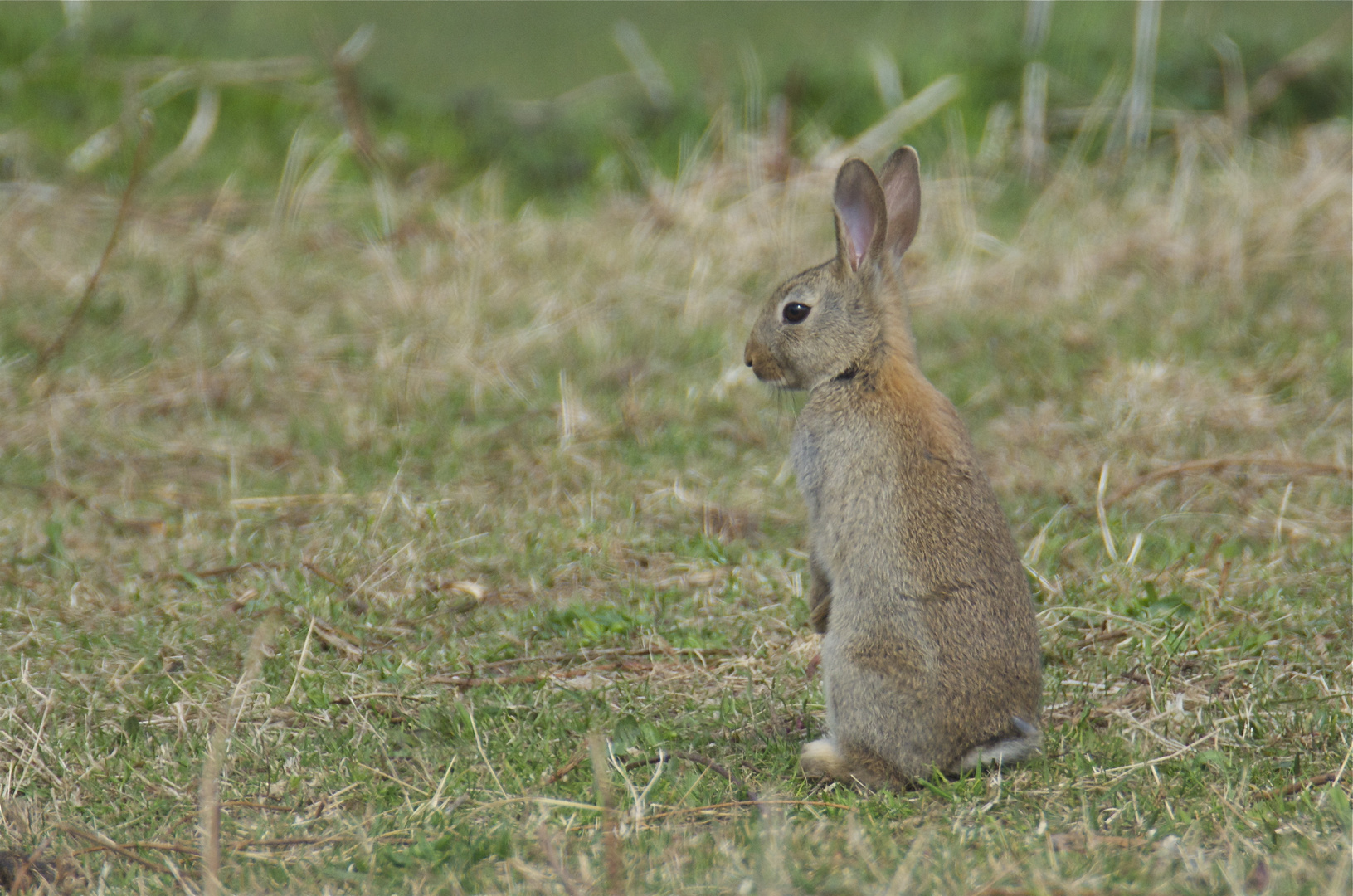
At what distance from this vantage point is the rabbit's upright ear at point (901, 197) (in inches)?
151

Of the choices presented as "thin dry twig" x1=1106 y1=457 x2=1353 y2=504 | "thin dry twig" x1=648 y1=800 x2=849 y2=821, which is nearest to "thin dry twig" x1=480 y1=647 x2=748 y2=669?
"thin dry twig" x1=648 y1=800 x2=849 y2=821

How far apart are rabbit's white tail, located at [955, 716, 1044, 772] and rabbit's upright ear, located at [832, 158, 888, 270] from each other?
1.25 metres

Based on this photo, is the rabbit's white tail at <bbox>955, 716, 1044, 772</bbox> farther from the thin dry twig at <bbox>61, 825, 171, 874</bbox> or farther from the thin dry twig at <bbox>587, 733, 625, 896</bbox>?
the thin dry twig at <bbox>61, 825, 171, 874</bbox>

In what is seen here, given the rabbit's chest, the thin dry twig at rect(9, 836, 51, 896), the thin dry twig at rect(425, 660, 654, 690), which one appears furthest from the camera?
the thin dry twig at rect(425, 660, 654, 690)

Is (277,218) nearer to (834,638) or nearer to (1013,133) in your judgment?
(1013,133)

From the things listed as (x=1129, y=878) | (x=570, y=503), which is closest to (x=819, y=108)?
(x=570, y=503)

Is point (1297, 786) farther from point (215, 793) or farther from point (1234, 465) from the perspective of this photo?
point (215, 793)

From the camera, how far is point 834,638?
10.9 ft

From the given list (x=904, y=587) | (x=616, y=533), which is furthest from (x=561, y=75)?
(x=904, y=587)

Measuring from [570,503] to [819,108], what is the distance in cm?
426

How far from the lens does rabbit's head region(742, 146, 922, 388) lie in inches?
144

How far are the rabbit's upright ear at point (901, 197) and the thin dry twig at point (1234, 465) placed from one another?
154 centimetres

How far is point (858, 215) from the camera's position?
12.3 feet

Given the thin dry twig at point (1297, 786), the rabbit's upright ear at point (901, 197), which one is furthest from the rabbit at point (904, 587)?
the thin dry twig at point (1297, 786)
